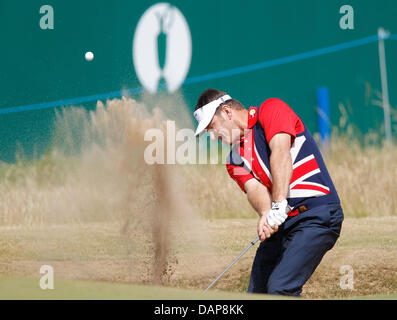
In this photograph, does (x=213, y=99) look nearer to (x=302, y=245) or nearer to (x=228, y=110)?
(x=228, y=110)

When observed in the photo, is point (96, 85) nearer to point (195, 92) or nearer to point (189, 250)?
point (195, 92)

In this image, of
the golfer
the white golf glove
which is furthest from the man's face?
the white golf glove

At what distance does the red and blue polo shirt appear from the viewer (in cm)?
450

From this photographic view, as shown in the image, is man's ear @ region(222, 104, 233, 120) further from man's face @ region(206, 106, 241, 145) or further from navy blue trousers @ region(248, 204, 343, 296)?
navy blue trousers @ region(248, 204, 343, 296)

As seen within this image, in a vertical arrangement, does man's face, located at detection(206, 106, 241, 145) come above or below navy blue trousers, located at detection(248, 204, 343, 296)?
above

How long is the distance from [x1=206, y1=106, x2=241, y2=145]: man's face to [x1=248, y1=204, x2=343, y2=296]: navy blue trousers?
64 centimetres

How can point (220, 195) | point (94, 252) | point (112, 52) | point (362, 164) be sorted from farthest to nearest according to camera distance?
1. point (362, 164)
2. point (220, 195)
3. point (112, 52)
4. point (94, 252)

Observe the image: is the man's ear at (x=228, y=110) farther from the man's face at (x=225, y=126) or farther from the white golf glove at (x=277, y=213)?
the white golf glove at (x=277, y=213)

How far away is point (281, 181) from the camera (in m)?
4.35

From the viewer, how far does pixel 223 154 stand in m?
9.80

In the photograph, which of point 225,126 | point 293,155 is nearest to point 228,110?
point 225,126
